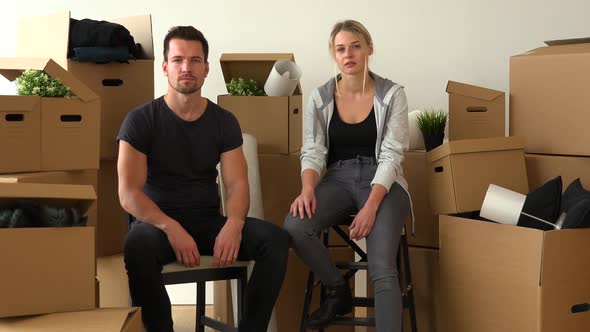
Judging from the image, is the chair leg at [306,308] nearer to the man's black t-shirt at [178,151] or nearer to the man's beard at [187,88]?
the man's black t-shirt at [178,151]

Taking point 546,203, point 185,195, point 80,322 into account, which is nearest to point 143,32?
point 185,195

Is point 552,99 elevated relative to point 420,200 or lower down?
elevated

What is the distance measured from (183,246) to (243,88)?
980 mm

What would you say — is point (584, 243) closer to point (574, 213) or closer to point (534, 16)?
point (574, 213)

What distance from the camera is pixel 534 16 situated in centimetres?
398

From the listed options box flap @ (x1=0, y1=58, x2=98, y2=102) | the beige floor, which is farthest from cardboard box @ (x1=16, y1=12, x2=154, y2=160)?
the beige floor

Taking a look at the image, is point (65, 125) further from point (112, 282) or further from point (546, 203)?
point (546, 203)

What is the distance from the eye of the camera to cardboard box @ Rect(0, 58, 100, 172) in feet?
9.63

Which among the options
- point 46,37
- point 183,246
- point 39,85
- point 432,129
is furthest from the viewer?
point 432,129

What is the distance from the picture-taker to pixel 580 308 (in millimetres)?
2928

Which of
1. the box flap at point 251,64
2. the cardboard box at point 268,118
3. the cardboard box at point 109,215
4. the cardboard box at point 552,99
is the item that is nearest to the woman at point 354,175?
the cardboard box at point 268,118

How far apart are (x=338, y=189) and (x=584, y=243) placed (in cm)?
84

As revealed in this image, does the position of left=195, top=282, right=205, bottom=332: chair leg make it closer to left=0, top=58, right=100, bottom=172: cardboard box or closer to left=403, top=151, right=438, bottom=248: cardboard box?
left=0, top=58, right=100, bottom=172: cardboard box

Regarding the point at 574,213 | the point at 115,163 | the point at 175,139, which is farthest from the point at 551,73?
the point at 115,163
